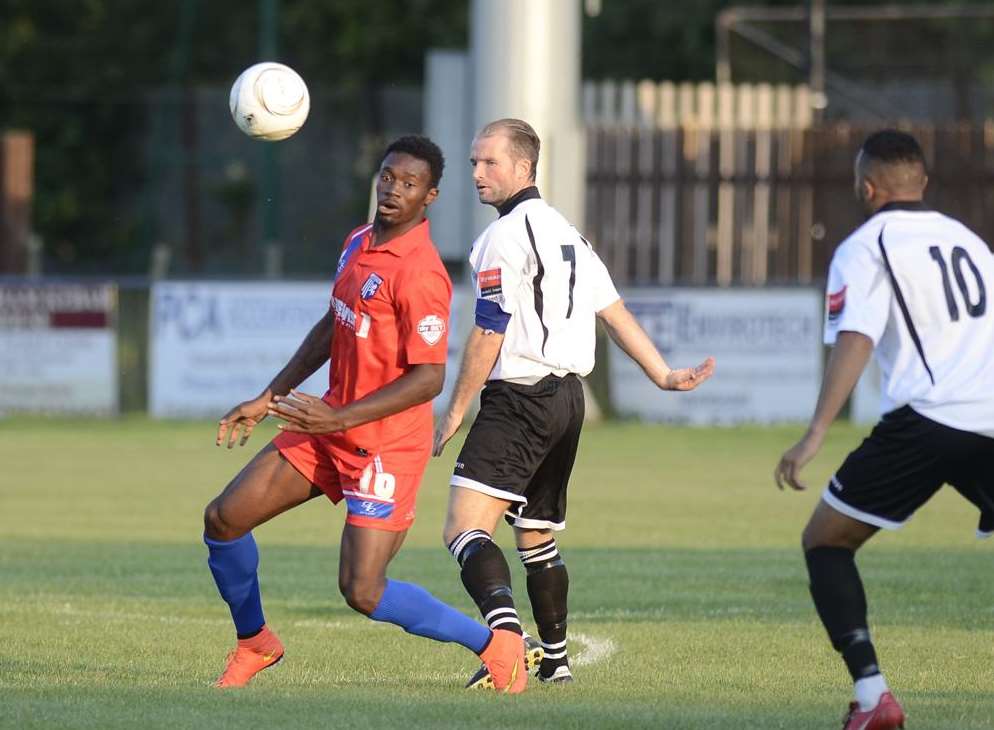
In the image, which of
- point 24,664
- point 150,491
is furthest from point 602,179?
point 24,664

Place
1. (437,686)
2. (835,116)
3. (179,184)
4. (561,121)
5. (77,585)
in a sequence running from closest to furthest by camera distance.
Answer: (437,686)
(77,585)
(561,121)
(835,116)
(179,184)

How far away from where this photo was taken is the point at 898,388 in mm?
6695

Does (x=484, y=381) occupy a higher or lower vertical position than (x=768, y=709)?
higher

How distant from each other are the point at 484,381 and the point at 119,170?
41.6 m

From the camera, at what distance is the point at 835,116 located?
36938 millimetres

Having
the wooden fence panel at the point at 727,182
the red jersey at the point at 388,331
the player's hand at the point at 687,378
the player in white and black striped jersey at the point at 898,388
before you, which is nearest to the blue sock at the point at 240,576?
the red jersey at the point at 388,331

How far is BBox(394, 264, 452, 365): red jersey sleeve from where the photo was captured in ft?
24.1

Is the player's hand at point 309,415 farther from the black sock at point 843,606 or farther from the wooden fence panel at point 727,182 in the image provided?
the wooden fence panel at point 727,182

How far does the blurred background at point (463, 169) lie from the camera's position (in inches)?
899

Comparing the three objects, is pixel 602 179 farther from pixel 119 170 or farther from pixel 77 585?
pixel 119 170

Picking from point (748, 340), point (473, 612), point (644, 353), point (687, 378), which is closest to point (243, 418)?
point (644, 353)

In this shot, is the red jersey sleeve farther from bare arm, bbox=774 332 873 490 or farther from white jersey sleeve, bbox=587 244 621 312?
bare arm, bbox=774 332 873 490

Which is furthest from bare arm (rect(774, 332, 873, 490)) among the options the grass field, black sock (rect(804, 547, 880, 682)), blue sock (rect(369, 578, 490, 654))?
blue sock (rect(369, 578, 490, 654))

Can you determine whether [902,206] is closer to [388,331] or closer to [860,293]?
[860,293]
